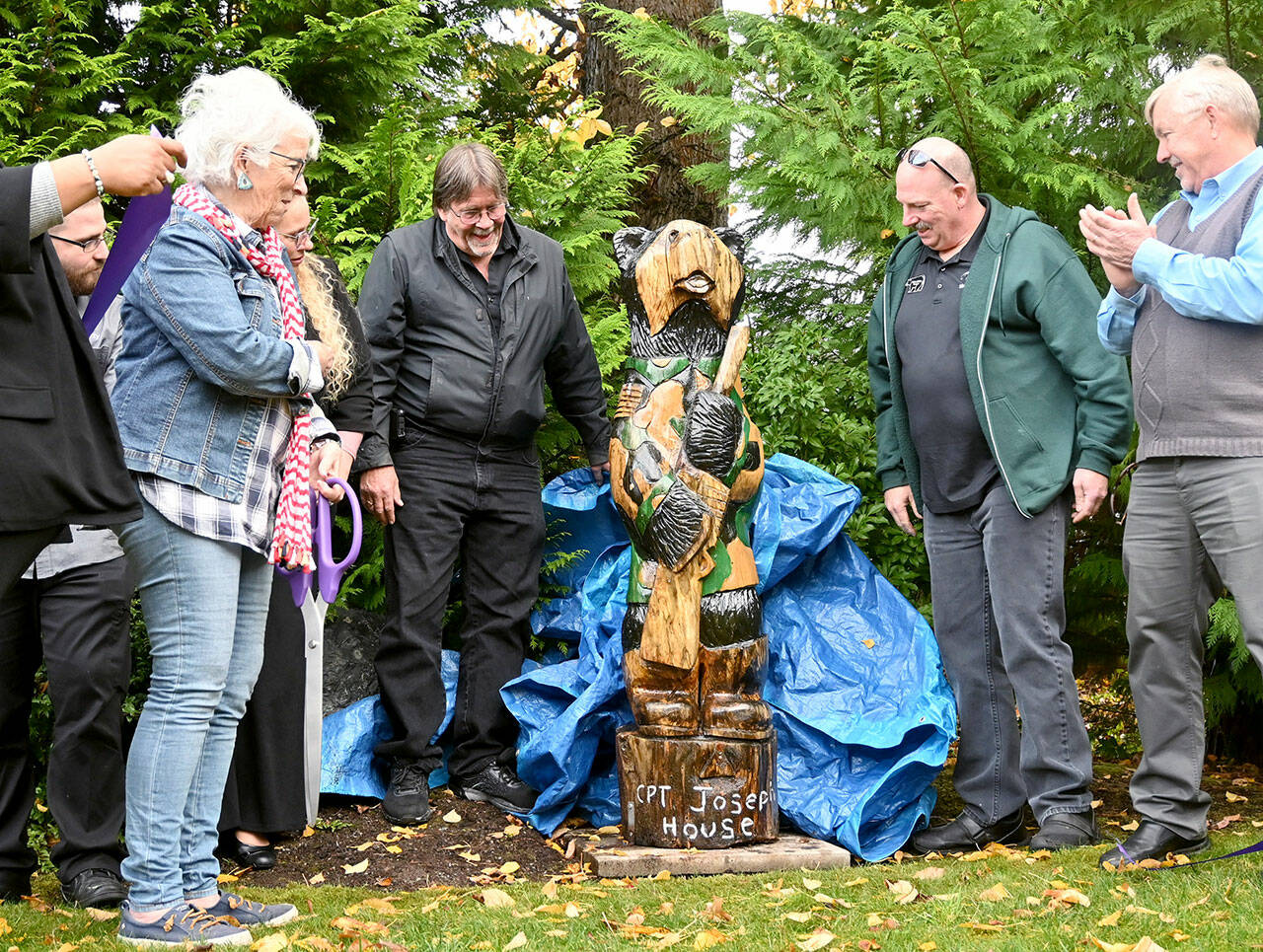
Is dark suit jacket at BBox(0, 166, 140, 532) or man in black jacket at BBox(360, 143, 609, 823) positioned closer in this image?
dark suit jacket at BBox(0, 166, 140, 532)

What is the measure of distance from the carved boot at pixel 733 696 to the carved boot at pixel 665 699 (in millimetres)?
47

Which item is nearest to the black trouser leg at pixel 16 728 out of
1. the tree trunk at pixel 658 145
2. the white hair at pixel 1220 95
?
the white hair at pixel 1220 95

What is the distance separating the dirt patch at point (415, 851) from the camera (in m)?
4.13

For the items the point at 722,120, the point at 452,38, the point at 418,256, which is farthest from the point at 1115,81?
the point at 452,38

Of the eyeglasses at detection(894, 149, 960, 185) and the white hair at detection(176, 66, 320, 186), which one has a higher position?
the eyeglasses at detection(894, 149, 960, 185)

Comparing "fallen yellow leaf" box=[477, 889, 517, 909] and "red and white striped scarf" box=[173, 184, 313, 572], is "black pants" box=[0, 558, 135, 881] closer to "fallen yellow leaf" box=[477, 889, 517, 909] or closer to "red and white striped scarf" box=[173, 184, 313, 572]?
"red and white striped scarf" box=[173, 184, 313, 572]

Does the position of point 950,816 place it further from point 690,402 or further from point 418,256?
point 418,256

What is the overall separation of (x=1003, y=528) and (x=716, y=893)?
1.57 m

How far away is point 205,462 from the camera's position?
3.17m

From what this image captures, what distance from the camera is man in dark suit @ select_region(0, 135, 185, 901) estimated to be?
8.52ft

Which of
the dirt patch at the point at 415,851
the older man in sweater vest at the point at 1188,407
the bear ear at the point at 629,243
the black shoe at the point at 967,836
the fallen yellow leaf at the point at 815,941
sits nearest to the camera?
the fallen yellow leaf at the point at 815,941

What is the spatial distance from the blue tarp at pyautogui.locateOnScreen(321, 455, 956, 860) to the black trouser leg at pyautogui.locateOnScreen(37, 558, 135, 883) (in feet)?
3.38

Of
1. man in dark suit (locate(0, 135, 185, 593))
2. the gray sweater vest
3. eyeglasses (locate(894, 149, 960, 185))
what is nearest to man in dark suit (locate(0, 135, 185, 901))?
man in dark suit (locate(0, 135, 185, 593))

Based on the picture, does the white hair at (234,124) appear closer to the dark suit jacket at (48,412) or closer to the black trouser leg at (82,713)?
the dark suit jacket at (48,412)
